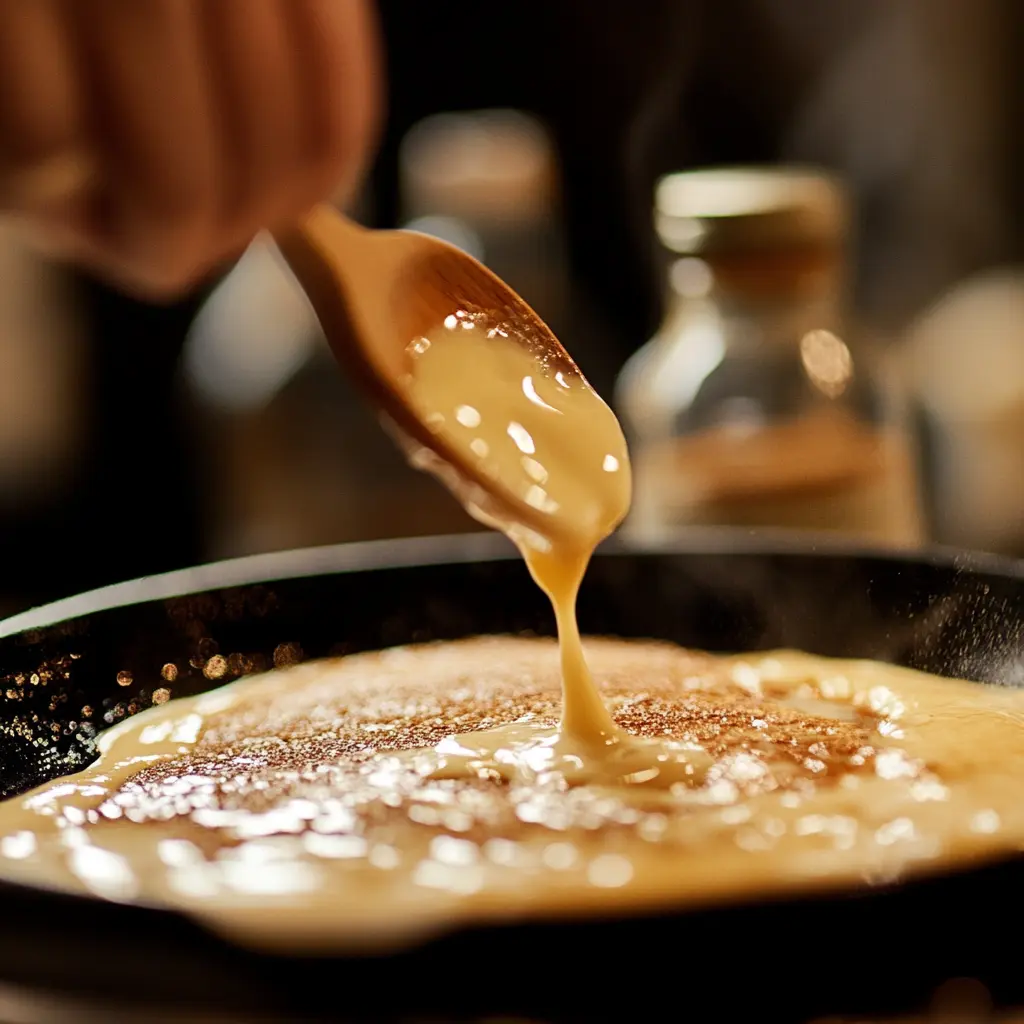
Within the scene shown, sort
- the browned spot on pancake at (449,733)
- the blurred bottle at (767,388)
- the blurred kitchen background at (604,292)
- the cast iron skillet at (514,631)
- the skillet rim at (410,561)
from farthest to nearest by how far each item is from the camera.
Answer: the blurred kitchen background at (604,292), the blurred bottle at (767,388), the skillet rim at (410,561), the browned spot on pancake at (449,733), the cast iron skillet at (514,631)

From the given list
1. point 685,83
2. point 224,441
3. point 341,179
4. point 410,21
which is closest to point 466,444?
point 341,179

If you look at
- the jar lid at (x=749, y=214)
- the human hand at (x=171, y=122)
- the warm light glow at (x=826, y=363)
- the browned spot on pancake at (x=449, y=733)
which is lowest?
the browned spot on pancake at (x=449, y=733)

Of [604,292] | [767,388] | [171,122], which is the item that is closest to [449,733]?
[171,122]

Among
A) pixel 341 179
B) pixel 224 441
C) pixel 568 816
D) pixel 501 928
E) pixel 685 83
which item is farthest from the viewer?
pixel 685 83

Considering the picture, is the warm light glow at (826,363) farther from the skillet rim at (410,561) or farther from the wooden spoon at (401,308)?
the wooden spoon at (401,308)

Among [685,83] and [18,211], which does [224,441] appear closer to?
[685,83]

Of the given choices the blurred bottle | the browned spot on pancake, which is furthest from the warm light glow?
the browned spot on pancake

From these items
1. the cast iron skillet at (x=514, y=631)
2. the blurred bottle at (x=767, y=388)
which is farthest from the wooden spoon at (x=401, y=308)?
the blurred bottle at (x=767, y=388)
